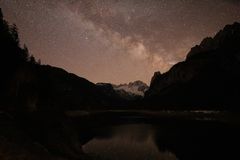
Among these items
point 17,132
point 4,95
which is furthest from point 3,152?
point 4,95

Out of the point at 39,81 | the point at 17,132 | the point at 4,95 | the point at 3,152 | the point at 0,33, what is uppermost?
the point at 0,33

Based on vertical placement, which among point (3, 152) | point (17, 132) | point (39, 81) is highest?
point (39, 81)

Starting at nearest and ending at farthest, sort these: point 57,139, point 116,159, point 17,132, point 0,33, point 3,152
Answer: point 3,152 < point 17,132 < point 57,139 < point 116,159 < point 0,33

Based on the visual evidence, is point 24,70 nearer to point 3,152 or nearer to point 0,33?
point 0,33

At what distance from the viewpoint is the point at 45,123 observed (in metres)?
23.0

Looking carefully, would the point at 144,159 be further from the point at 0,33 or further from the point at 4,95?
the point at 0,33

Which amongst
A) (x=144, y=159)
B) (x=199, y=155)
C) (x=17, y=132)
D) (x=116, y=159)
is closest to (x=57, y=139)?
(x=17, y=132)

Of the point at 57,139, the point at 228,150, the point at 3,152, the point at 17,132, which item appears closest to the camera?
the point at 3,152

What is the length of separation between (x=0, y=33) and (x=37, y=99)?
65.6 ft

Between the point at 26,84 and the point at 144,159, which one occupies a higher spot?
the point at 26,84

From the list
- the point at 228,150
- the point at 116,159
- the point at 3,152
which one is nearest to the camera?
the point at 3,152

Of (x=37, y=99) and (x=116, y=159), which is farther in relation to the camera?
(x=37, y=99)

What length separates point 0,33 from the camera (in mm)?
52625

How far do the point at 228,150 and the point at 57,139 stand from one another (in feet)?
102
